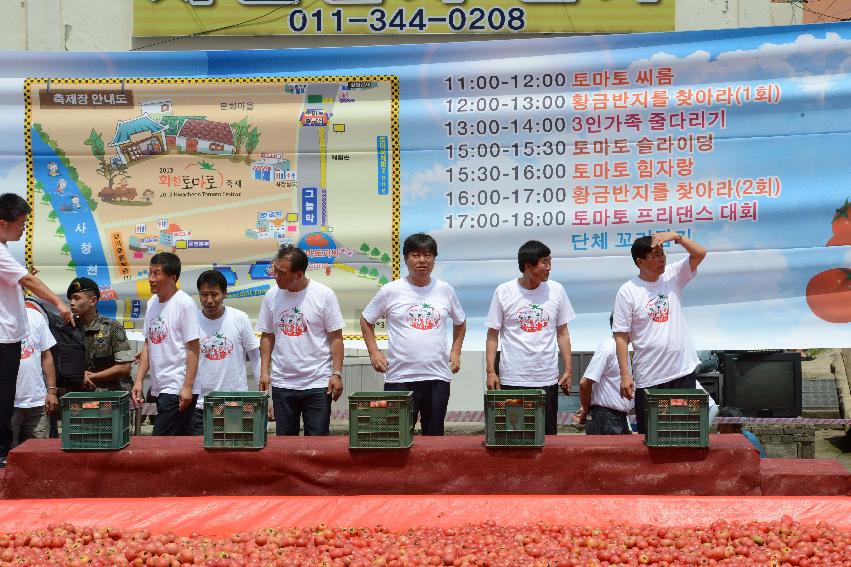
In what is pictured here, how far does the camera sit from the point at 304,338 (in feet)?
20.0

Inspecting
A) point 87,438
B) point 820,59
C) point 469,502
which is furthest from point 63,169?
point 820,59

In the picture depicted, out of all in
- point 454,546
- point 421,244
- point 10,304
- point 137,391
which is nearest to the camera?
point 454,546

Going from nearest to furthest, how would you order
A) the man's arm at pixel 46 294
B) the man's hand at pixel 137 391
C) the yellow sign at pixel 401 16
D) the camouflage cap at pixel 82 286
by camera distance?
1. the man's arm at pixel 46 294
2. the man's hand at pixel 137 391
3. the camouflage cap at pixel 82 286
4. the yellow sign at pixel 401 16

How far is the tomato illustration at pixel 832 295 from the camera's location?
665 cm

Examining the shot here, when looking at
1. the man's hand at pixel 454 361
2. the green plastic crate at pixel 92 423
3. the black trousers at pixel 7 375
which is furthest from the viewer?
the man's hand at pixel 454 361

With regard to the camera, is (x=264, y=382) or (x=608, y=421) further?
(x=608, y=421)

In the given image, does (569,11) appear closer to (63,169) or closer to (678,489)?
(63,169)

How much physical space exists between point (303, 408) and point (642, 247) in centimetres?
213

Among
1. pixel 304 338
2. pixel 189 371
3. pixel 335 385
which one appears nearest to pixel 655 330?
pixel 335 385

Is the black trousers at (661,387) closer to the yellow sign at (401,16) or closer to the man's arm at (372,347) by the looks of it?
the man's arm at (372,347)

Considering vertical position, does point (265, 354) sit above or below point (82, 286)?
below

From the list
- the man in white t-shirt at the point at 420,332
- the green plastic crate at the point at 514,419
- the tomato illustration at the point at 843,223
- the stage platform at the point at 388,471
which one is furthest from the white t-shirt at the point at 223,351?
the tomato illustration at the point at 843,223

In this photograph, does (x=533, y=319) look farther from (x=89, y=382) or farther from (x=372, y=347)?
(x=89, y=382)

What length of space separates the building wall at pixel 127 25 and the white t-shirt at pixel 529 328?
428cm
